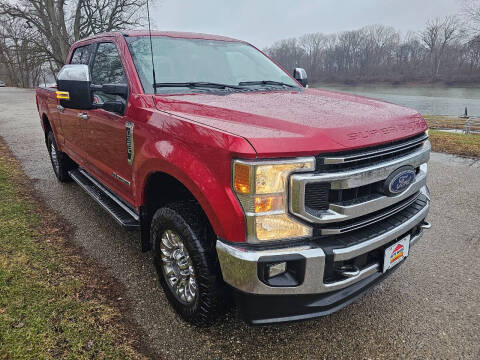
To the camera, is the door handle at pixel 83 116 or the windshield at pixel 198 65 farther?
the door handle at pixel 83 116

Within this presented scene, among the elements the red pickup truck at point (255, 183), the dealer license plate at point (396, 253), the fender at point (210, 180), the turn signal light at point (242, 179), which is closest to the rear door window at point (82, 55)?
the red pickup truck at point (255, 183)

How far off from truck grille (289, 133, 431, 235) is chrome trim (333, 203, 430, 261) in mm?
94

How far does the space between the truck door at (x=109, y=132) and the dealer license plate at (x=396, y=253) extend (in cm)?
191

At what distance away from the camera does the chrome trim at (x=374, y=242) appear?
180cm

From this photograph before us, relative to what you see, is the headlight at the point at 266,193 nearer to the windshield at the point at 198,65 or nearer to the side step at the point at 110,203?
the windshield at the point at 198,65

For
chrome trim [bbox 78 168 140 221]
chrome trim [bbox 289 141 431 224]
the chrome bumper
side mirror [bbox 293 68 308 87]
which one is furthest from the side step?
side mirror [bbox 293 68 308 87]

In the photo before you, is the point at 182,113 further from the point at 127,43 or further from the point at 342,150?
the point at 127,43

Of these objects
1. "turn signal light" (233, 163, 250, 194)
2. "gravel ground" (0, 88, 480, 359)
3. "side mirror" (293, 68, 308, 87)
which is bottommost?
"gravel ground" (0, 88, 480, 359)

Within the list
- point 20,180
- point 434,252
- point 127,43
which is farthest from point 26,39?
point 434,252

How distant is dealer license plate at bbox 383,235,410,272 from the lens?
209 cm

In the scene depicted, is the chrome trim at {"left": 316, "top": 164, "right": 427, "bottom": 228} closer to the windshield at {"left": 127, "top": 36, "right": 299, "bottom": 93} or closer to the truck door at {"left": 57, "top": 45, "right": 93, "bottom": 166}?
the windshield at {"left": 127, "top": 36, "right": 299, "bottom": 93}

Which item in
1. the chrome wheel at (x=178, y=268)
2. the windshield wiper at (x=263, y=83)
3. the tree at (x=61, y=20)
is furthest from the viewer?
the tree at (x=61, y=20)

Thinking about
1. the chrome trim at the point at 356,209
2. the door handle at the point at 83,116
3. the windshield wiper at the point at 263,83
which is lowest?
the chrome trim at the point at 356,209

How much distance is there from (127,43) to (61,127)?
6.88 feet
